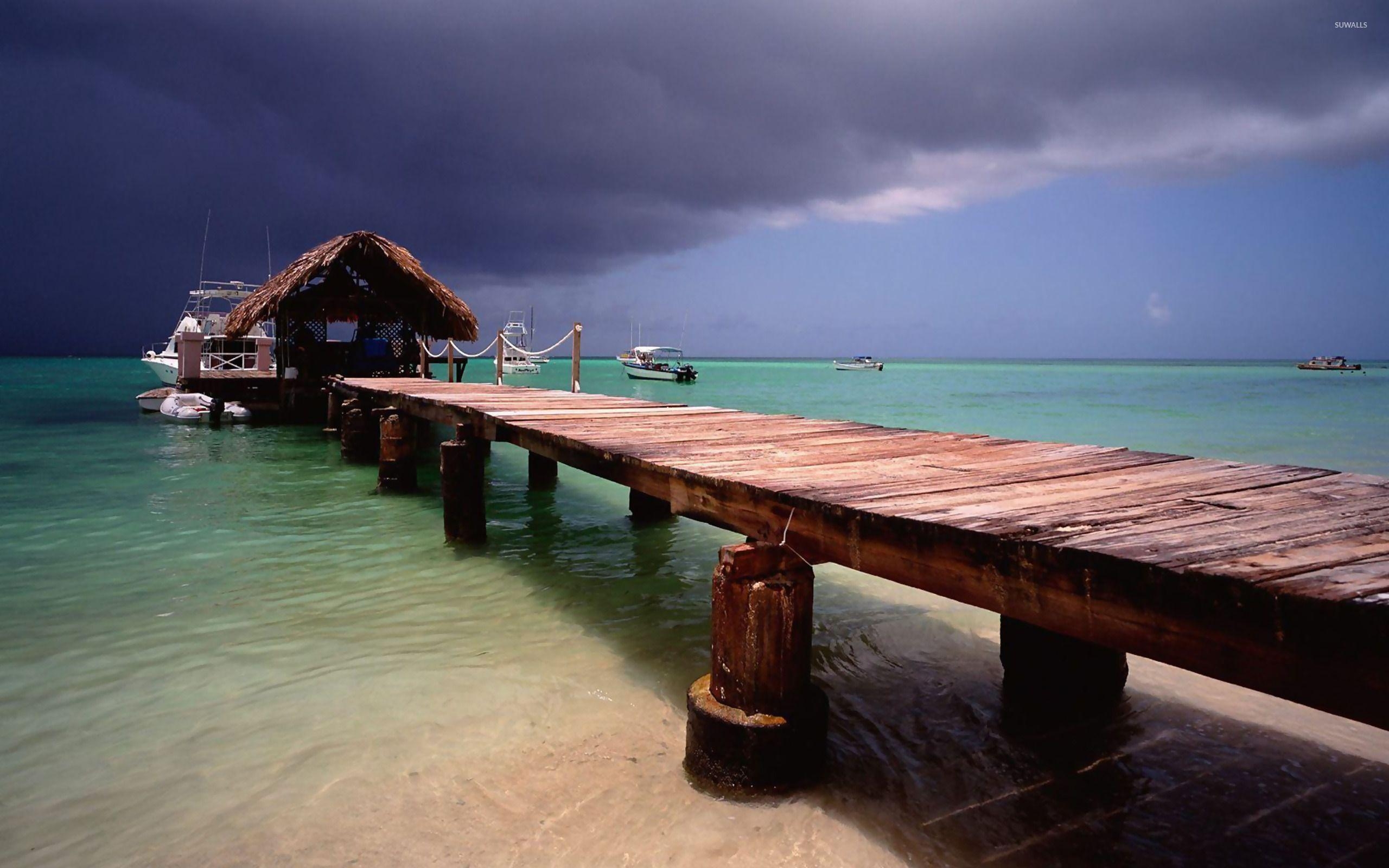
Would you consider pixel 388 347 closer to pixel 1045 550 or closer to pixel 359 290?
pixel 359 290

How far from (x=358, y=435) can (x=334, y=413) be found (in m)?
4.70

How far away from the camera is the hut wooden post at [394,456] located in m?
10.4

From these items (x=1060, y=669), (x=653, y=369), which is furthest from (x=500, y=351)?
(x=653, y=369)

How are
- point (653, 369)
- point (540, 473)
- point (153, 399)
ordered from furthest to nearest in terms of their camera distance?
point (653, 369) < point (153, 399) < point (540, 473)

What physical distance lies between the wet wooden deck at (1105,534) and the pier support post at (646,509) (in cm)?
385

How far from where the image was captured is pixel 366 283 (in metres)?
21.1

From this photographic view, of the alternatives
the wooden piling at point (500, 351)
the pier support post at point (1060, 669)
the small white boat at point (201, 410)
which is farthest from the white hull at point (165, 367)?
the pier support post at point (1060, 669)

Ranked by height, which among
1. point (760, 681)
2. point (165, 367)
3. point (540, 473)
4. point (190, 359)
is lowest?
point (540, 473)

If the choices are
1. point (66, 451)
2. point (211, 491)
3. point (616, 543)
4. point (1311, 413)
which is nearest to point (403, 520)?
point (616, 543)

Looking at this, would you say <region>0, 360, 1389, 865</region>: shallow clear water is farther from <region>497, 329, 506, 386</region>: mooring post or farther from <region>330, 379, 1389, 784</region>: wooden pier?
<region>497, 329, 506, 386</region>: mooring post

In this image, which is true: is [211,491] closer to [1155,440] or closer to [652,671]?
[652,671]

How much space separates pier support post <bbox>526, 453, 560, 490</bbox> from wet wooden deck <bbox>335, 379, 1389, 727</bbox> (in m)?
6.33

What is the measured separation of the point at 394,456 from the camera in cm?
1042

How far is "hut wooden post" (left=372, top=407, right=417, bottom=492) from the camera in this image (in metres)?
→ 10.4
